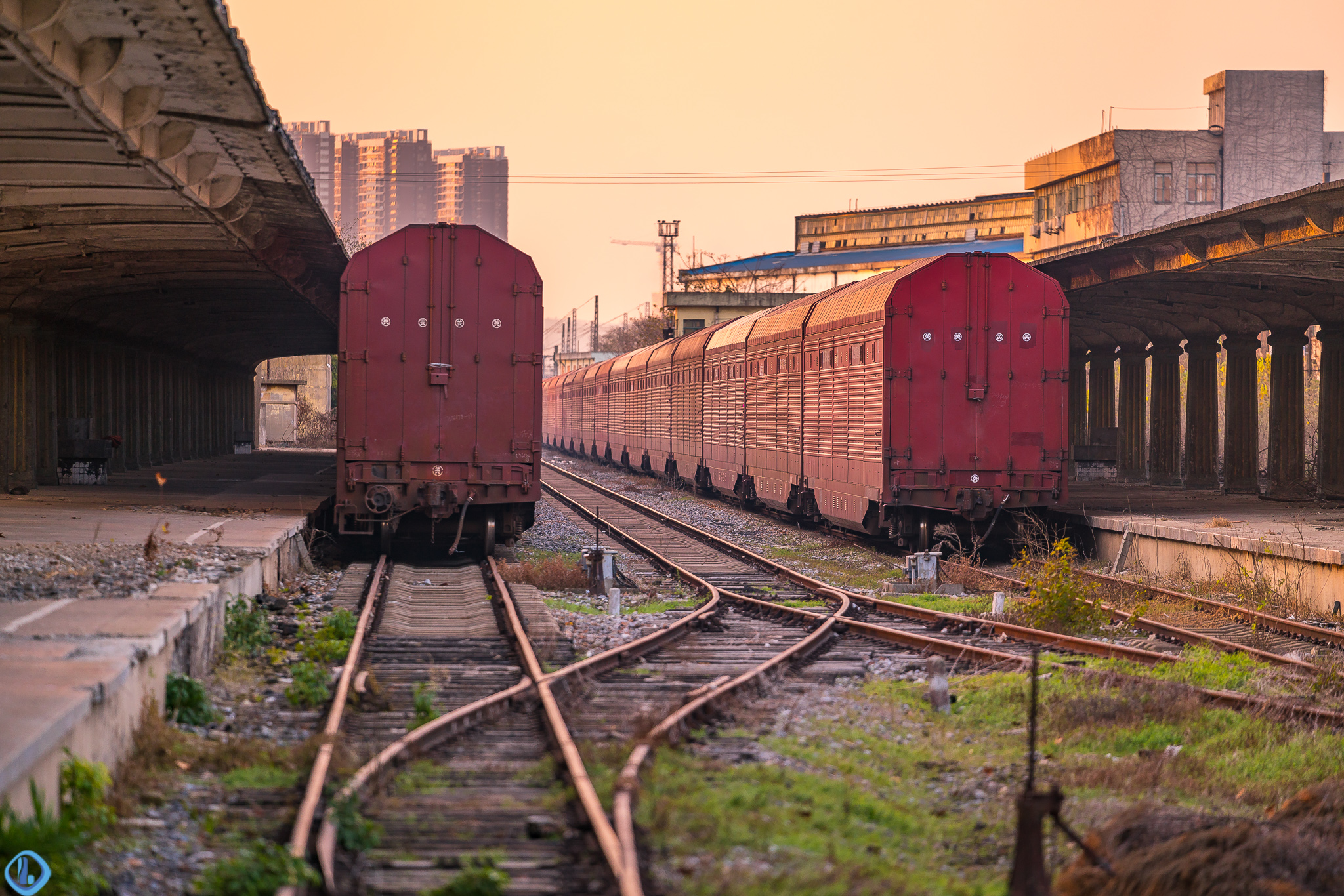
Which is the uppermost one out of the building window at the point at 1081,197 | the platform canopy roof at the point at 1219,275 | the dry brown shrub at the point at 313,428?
the building window at the point at 1081,197

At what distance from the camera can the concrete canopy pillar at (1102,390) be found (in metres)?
29.6

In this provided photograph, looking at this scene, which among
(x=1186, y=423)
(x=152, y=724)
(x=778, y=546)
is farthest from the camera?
(x=1186, y=423)

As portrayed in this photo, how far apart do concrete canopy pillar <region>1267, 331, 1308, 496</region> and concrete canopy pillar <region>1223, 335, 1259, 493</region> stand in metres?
0.98

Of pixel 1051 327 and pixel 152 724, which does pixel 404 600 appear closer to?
pixel 152 724

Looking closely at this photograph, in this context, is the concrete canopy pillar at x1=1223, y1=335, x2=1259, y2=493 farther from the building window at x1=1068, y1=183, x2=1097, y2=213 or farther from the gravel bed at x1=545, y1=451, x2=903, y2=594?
the building window at x1=1068, y1=183, x2=1097, y2=213

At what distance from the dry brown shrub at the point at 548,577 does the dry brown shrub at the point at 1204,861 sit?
9.57 meters

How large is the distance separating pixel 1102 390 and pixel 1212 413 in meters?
3.67

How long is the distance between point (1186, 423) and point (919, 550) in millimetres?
12130

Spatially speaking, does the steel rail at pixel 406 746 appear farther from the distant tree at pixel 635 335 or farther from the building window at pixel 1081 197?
the building window at pixel 1081 197

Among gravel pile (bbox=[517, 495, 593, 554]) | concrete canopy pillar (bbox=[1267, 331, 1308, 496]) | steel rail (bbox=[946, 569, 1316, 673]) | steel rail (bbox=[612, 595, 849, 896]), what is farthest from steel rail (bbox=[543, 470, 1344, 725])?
concrete canopy pillar (bbox=[1267, 331, 1308, 496])

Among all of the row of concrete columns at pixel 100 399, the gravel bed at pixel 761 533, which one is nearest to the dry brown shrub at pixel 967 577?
the gravel bed at pixel 761 533

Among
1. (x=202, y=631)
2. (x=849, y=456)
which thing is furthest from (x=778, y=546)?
(x=202, y=631)

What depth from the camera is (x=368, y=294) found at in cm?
1538

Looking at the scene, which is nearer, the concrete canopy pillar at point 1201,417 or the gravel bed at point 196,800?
the gravel bed at point 196,800
